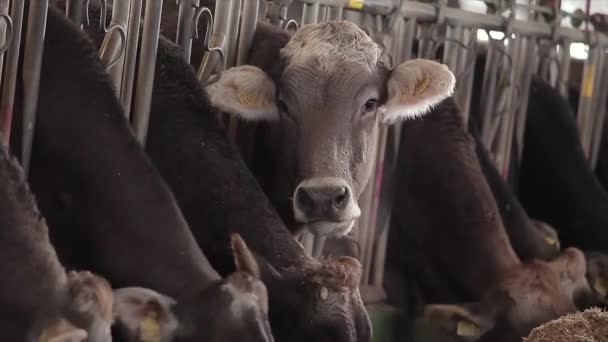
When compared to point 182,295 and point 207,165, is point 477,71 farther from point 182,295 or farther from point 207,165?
point 182,295

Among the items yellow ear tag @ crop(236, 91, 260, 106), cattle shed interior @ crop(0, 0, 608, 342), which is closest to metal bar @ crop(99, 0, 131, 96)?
cattle shed interior @ crop(0, 0, 608, 342)

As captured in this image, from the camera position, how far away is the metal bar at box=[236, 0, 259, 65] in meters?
4.55

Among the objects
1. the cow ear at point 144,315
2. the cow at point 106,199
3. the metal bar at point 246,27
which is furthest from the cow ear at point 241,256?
the metal bar at point 246,27

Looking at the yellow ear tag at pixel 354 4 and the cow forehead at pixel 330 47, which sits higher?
the yellow ear tag at pixel 354 4

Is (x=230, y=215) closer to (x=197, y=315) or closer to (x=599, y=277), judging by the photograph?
(x=197, y=315)

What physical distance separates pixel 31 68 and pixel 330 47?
1.40m

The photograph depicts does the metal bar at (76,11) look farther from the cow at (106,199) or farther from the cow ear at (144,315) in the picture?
the cow ear at (144,315)

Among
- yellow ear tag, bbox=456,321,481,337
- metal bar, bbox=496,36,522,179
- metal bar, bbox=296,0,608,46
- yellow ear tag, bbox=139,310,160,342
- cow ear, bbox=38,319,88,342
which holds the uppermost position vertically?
metal bar, bbox=296,0,608,46

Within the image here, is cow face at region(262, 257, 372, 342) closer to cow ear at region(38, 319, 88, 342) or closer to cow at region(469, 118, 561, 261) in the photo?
cow ear at region(38, 319, 88, 342)

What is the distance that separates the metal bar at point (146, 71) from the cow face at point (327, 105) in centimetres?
44

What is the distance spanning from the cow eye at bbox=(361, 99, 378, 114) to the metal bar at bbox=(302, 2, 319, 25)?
62cm

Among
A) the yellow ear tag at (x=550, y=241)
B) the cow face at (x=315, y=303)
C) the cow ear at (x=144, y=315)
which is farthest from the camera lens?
the yellow ear tag at (x=550, y=241)

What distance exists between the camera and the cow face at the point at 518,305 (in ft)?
14.7

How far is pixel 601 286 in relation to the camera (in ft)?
17.3
